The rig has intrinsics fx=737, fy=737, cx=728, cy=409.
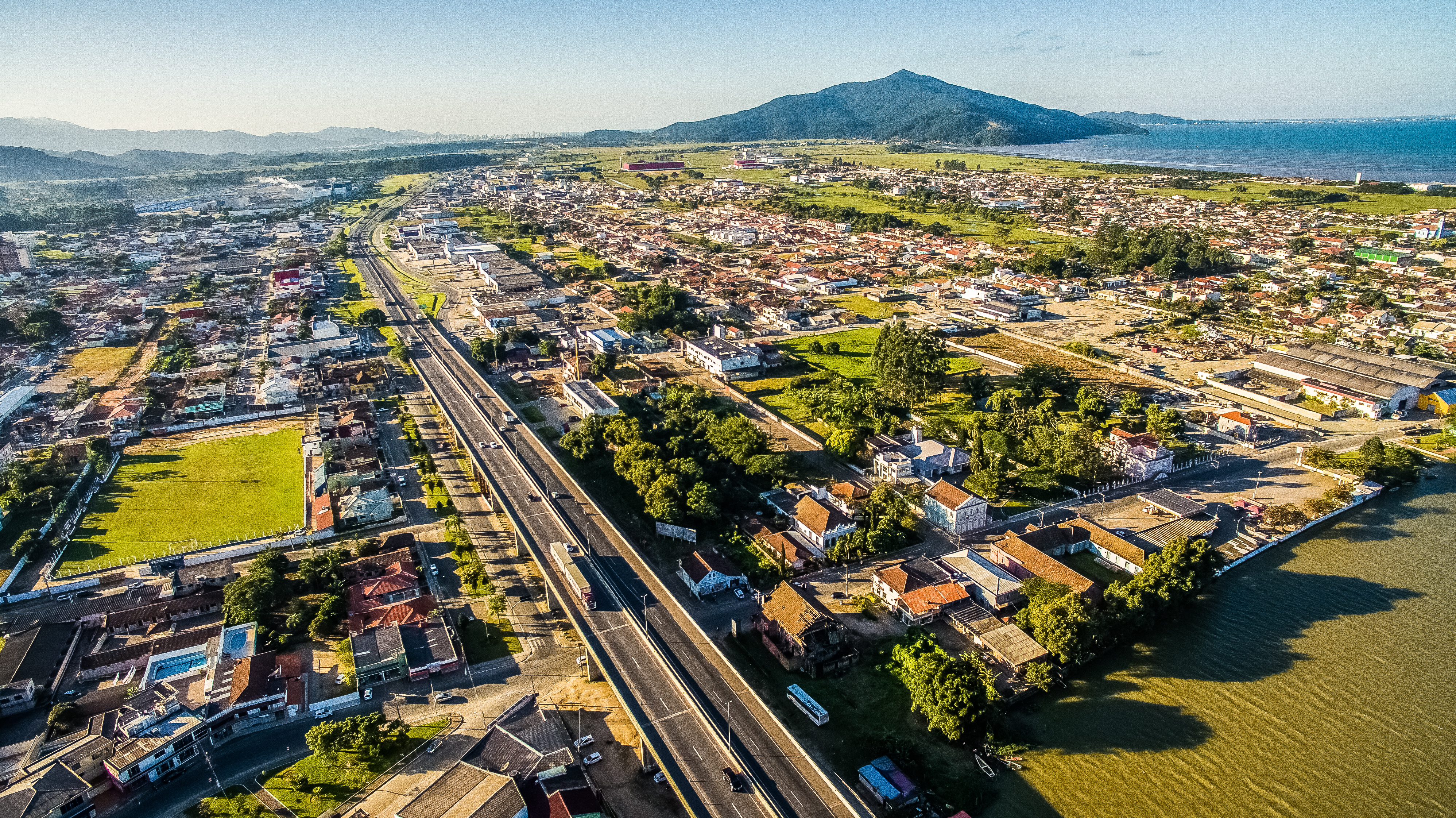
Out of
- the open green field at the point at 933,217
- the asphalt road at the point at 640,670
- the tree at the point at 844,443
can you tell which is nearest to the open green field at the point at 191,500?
the asphalt road at the point at 640,670

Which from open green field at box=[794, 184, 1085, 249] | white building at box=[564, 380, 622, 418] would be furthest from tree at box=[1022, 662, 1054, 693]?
open green field at box=[794, 184, 1085, 249]

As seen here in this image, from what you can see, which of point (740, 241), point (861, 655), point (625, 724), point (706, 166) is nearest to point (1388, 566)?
point (861, 655)

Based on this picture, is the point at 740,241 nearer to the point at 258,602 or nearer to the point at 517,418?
the point at 517,418

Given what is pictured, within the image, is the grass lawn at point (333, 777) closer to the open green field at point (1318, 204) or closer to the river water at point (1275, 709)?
the river water at point (1275, 709)

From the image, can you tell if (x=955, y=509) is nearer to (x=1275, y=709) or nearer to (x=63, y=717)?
(x=1275, y=709)

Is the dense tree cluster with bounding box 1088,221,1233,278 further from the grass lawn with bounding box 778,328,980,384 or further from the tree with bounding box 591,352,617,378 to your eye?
the tree with bounding box 591,352,617,378

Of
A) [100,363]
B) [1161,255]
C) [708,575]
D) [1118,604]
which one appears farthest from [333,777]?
[1161,255]
